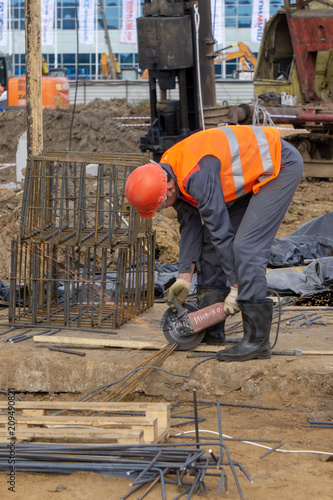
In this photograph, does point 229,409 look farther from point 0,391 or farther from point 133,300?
point 133,300

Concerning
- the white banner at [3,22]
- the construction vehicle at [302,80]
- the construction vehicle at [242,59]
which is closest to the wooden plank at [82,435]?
the construction vehicle at [302,80]

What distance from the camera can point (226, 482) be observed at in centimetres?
345

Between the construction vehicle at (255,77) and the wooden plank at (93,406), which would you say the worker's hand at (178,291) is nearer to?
the wooden plank at (93,406)

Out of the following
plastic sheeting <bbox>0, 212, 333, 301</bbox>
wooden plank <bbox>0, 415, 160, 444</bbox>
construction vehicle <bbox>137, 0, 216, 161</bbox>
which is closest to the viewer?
wooden plank <bbox>0, 415, 160, 444</bbox>

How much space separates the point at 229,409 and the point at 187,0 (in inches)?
298

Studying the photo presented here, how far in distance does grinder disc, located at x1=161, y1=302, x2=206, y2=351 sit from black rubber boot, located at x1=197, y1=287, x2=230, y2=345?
95mm

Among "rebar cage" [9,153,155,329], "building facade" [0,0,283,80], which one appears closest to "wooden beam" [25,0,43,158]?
"rebar cage" [9,153,155,329]

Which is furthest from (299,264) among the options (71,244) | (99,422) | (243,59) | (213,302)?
(243,59)

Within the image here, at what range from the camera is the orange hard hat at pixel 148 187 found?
455 centimetres

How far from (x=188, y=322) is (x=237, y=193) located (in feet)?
3.24

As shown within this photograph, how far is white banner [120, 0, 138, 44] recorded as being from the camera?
1333 inches

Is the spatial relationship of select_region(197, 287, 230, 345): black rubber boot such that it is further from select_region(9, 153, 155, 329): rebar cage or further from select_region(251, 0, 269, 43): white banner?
select_region(251, 0, 269, 43): white banner

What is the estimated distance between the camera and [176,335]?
16.9 feet

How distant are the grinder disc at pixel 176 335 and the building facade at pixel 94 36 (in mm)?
33399
